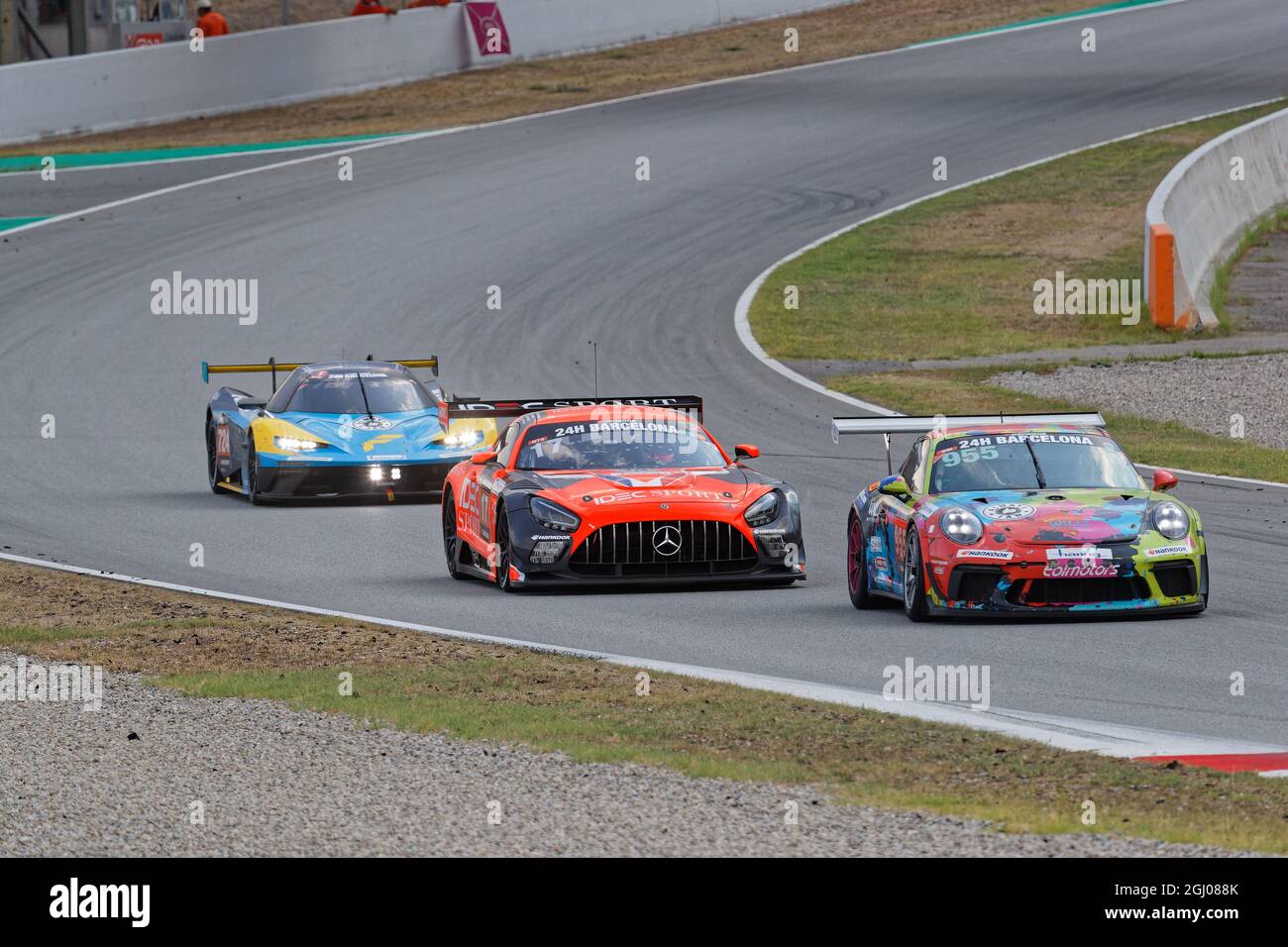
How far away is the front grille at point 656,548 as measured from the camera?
14.7m

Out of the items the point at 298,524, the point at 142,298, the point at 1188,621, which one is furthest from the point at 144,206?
the point at 1188,621

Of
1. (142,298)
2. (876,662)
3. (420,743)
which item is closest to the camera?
(420,743)

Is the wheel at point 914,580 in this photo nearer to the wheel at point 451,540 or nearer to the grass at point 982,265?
the wheel at point 451,540

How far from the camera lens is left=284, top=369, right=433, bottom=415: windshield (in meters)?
21.0

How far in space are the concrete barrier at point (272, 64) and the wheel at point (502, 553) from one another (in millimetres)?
29149

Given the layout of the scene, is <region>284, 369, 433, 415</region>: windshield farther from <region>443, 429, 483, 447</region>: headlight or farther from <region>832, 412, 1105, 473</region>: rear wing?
<region>832, 412, 1105, 473</region>: rear wing

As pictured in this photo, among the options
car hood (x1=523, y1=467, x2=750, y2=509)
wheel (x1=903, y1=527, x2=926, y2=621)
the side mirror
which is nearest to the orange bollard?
car hood (x1=523, y1=467, x2=750, y2=509)

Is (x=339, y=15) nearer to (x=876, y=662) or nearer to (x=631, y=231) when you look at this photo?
(x=631, y=231)

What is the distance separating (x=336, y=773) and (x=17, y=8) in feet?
137

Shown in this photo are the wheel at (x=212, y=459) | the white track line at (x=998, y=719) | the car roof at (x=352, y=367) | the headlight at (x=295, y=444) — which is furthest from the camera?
the car roof at (x=352, y=367)

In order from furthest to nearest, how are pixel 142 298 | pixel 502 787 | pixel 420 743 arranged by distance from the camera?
pixel 142 298, pixel 420 743, pixel 502 787

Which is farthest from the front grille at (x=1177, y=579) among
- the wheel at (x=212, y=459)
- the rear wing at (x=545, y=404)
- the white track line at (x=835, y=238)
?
the wheel at (x=212, y=459)

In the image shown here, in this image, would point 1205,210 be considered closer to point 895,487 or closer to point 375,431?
point 375,431
